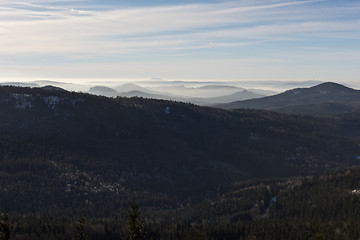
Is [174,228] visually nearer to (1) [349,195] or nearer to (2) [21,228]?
(2) [21,228]

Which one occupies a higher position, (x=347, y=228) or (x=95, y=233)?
(x=347, y=228)

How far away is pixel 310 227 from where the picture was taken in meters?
145

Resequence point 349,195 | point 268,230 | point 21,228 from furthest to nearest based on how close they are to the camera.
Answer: point 349,195
point 268,230
point 21,228

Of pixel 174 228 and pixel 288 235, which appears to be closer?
pixel 288 235

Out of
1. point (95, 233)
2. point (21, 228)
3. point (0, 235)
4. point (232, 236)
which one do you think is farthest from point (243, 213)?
point (0, 235)

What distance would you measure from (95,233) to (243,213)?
88.8 meters

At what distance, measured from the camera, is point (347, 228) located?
462 feet

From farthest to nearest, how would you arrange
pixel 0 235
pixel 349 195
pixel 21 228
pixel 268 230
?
pixel 349 195
pixel 268 230
pixel 21 228
pixel 0 235

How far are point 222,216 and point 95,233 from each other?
3117 inches

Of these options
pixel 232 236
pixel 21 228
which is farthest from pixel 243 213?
pixel 21 228

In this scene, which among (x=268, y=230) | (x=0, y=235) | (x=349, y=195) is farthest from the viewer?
(x=349, y=195)

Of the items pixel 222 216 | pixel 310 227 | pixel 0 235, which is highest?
pixel 0 235

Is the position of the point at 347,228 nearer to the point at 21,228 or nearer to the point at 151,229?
the point at 151,229

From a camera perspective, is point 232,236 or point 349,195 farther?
point 349,195
